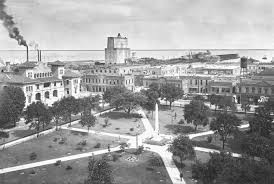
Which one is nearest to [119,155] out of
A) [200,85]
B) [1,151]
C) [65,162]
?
[65,162]

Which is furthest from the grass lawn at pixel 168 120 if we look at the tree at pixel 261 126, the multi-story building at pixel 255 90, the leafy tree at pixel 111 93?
the multi-story building at pixel 255 90

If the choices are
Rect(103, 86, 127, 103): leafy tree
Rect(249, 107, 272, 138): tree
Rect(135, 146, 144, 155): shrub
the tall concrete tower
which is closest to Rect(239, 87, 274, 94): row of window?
Rect(103, 86, 127, 103): leafy tree

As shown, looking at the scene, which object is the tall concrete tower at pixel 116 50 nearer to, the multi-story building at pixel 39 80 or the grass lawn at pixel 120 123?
the multi-story building at pixel 39 80

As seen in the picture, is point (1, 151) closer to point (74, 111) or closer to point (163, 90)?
point (74, 111)

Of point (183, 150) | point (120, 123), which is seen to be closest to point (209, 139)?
point (183, 150)

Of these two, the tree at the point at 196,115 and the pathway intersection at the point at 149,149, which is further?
the tree at the point at 196,115

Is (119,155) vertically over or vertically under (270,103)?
under
